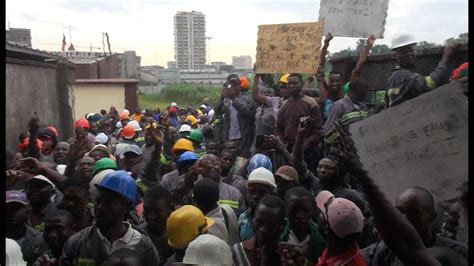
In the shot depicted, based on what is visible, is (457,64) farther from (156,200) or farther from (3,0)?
(3,0)

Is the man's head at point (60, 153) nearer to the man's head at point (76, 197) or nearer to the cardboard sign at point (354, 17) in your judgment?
the man's head at point (76, 197)

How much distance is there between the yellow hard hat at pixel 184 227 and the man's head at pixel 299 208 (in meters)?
0.79

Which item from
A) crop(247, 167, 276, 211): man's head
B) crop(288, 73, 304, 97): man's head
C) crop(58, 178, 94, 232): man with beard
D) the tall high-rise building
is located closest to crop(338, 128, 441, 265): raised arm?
crop(247, 167, 276, 211): man's head

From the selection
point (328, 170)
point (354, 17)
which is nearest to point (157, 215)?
point (328, 170)

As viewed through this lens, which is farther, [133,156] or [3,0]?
[133,156]

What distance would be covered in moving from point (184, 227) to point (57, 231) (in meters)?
1.09

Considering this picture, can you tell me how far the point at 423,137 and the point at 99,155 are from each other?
14.9 feet

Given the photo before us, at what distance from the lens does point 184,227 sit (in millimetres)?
3785

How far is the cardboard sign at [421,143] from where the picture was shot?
11.3 ft

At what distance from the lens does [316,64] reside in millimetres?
7324

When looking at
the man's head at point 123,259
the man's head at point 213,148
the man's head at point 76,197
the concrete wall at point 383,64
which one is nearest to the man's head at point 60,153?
the man's head at point 213,148

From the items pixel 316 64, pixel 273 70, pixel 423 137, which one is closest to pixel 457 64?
pixel 316 64

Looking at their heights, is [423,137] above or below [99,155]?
above

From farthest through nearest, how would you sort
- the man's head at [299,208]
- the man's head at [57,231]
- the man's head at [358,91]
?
the man's head at [358,91] < the man's head at [299,208] < the man's head at [57,231]
